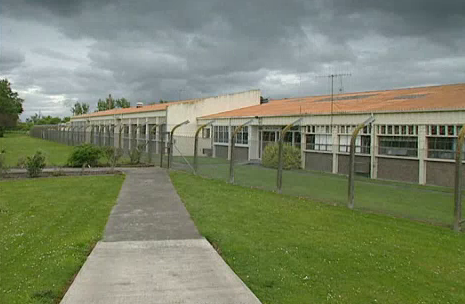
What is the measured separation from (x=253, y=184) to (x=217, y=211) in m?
5.35

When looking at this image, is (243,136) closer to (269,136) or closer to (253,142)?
(253,142)

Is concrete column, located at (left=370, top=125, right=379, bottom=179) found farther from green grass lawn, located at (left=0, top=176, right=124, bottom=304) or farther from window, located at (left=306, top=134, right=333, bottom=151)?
green grass lawn, located at (left=0, top=176, right=124, bottom=304)

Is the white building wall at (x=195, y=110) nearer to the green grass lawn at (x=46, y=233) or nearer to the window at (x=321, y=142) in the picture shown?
the window at (x=321, y=142)

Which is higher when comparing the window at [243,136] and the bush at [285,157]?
the window at [243,136]

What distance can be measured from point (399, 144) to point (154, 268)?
1622cm

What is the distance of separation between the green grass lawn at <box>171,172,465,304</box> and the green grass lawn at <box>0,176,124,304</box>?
2242 mm

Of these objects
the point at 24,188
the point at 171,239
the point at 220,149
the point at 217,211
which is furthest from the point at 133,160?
the point at 171,239

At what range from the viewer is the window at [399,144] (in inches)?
747

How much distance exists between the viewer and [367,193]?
13297mm

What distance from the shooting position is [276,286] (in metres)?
5.45

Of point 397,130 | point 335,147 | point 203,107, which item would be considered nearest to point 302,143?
point 335,147

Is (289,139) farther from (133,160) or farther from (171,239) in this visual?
(171,239)

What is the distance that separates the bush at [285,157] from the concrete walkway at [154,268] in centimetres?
1318

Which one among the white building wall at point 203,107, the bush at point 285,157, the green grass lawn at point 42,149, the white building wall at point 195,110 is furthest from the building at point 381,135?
the green grass lawn at point 42,149
